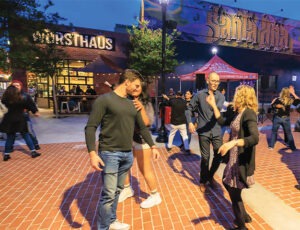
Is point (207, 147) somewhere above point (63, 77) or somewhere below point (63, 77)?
below

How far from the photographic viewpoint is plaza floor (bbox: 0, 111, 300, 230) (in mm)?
2953

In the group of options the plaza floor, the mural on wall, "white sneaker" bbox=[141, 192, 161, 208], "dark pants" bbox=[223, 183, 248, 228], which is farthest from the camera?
the mural on wall

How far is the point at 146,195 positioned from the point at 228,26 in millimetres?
21323

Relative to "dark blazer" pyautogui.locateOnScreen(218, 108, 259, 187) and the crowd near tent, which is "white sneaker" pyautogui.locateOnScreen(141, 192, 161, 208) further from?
the crowd near tent

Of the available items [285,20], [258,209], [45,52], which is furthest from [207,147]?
[285,20]

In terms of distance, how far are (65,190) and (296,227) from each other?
11.8 feet

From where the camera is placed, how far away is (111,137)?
2357 mm

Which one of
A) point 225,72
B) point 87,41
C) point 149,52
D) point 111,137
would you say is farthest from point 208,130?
point 87,41

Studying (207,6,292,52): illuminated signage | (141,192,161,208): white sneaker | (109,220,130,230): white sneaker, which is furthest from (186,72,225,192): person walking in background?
(207,6,292,52): illuminated signage

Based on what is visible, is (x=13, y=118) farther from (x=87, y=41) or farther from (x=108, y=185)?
(x=87, y=41)

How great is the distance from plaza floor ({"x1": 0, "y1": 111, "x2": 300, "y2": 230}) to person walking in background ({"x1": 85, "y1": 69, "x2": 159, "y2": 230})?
814mm

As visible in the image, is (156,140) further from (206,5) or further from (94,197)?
(206,5)

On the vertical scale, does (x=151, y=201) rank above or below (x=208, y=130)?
below

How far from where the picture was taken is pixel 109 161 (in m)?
2.33
